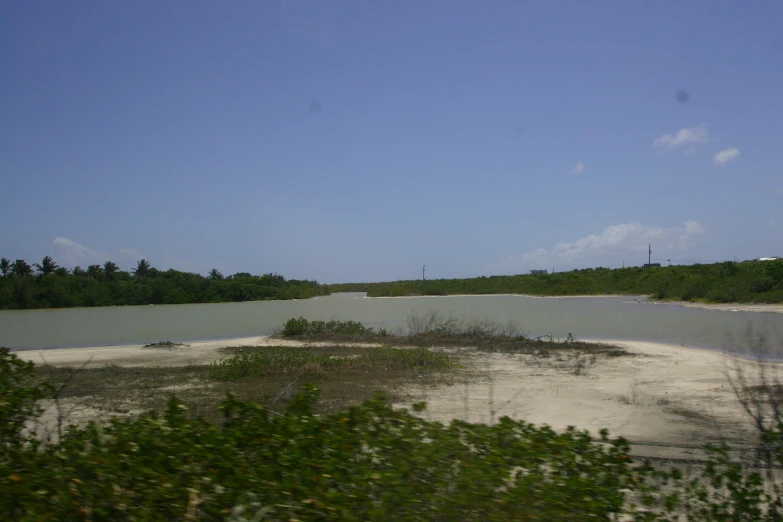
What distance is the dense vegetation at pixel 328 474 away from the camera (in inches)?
122

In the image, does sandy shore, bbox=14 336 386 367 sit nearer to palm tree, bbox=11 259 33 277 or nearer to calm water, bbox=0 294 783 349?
calm water, bbox=0 294 783 349

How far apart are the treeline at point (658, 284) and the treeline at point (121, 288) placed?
69.1 ft

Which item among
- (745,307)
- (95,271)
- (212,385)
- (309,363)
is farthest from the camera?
(95,271)

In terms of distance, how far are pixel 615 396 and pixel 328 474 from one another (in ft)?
29.6

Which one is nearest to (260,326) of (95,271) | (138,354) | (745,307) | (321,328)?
(321,328)

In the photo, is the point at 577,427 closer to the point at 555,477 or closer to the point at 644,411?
the point at 644,411

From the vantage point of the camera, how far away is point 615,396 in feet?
36.4

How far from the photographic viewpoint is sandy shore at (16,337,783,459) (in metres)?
8.27

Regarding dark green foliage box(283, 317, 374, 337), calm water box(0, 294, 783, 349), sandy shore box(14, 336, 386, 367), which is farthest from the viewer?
calm water box(0, 294, 783, 349)

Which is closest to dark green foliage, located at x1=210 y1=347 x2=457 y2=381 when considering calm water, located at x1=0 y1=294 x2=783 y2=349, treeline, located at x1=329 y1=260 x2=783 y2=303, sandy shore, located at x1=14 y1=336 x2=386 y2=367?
sandy shore, located at x1=14 y1=336 x2=386 y2=367

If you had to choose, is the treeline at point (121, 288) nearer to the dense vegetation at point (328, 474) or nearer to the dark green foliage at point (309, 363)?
the dark green foliage at point (309, 363)

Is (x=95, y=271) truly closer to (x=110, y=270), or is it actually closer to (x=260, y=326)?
(x=110, y=270)

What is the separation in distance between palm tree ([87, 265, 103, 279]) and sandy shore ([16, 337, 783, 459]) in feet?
170

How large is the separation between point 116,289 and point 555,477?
184ft
